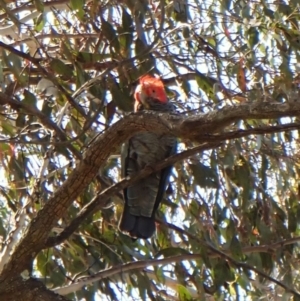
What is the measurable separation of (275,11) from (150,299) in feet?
3.61

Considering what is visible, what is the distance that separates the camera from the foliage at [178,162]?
8.77 feet

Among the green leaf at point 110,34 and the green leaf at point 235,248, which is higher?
the green leaf at point 110,34

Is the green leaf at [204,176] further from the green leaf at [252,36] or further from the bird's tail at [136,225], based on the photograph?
the green leaf at [252,36]

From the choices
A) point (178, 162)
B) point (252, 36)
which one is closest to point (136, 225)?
point (178, 162)

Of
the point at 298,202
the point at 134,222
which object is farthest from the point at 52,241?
the point at 298,202

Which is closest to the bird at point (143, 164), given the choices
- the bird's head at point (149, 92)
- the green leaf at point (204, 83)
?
the bird's head at point (149, 92)

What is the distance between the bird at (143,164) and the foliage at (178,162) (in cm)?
6

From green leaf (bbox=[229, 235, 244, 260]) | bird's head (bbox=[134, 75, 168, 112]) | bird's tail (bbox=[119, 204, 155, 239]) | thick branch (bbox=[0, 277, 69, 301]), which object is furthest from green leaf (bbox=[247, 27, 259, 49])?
thick branch (bbox=[0, 277, 69, 301])

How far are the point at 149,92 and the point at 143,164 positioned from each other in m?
0.32

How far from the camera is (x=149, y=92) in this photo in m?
3.22

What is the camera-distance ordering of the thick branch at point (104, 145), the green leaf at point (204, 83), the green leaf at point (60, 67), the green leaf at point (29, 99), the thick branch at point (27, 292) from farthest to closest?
the green leaf at point (204, 83), the green leaf at point (60, 67), the green leaf at point (29, 99), the thick branch at point (27, 292), the thick branch at point (104, 145)

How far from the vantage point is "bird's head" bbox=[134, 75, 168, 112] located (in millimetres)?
3195

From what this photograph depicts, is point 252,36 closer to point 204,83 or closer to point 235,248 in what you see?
point 204,83

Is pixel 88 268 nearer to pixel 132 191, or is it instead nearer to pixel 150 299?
pixel 150 299
